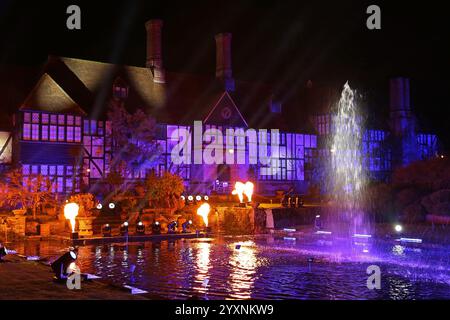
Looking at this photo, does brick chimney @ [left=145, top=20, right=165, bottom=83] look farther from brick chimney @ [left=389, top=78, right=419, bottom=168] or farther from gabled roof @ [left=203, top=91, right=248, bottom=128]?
brick chimney @ [left=389, top=78, right=419, bottom=168]

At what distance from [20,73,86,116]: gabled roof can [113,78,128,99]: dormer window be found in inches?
180

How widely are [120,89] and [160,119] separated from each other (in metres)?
4.39

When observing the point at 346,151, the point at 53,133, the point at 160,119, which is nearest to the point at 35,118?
the point at 53,133

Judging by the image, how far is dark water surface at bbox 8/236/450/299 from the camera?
12.4 m

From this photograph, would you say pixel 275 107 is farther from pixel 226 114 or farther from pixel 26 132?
pixel 26 132

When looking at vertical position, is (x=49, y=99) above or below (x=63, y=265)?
above

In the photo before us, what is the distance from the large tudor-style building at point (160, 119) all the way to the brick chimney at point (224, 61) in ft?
0.36

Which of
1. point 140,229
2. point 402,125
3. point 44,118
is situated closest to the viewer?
point 140,229

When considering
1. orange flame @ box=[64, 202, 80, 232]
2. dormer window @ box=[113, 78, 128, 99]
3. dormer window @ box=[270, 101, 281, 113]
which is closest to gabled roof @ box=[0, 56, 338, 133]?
dormer window @ box=[270, 101, 281, 113]

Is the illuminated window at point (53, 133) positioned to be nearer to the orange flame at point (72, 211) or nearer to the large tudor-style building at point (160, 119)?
the large tudor-style building at point (160, 119)

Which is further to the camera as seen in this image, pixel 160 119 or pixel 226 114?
pixel 226 114

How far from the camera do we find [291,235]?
1099 inches

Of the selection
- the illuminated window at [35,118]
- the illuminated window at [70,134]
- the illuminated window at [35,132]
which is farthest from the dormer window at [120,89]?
the illuminated window at [35,132]

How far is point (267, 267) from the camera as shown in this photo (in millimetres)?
16453
